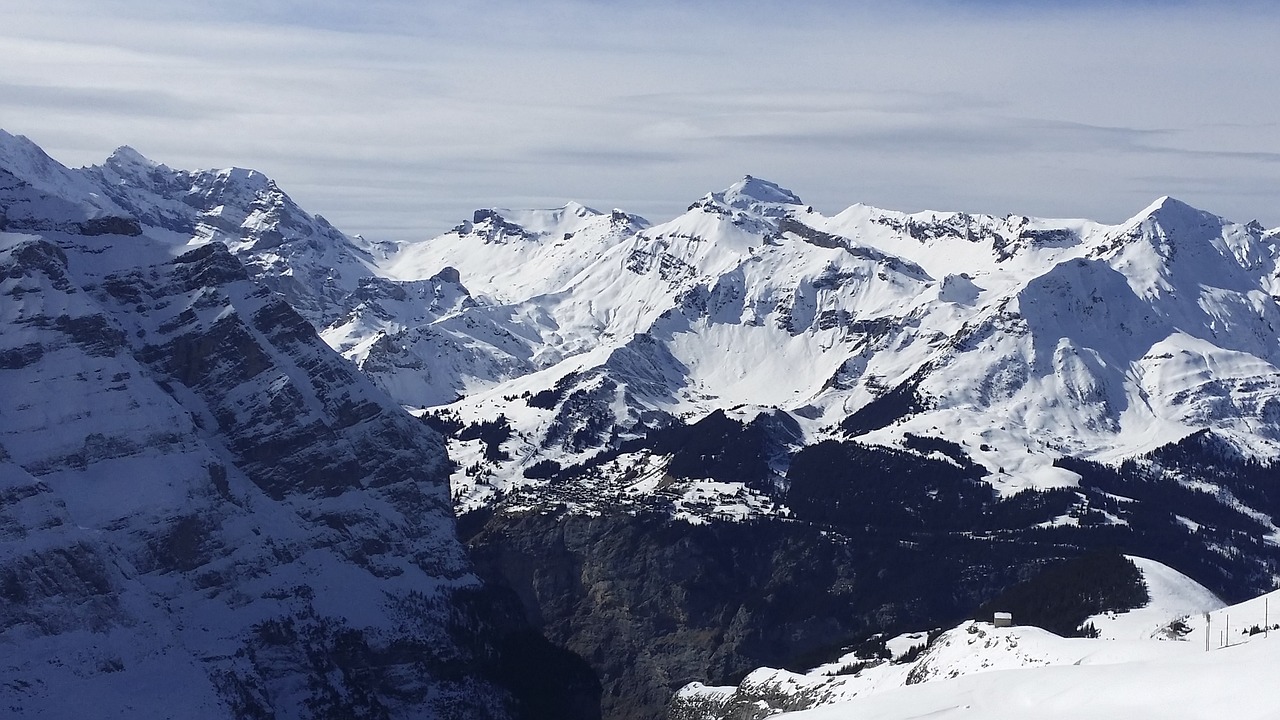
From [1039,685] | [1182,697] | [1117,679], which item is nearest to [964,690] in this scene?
[1039,685]

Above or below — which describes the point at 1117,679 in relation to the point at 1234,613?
above

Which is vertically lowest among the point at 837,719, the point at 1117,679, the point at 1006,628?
the point at 1006,628

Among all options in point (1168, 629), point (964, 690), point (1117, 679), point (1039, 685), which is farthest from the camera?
point (1168, 629)

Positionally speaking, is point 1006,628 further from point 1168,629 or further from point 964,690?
point 964,690

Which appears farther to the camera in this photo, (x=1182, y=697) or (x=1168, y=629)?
(x=1168, y=629)

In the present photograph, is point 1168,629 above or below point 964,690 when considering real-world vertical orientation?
below

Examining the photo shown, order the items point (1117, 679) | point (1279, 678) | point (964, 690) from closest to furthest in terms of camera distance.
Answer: point (1279, 678), point (1117, 679), point (964, 690)

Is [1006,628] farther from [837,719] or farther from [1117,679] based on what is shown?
[1117,679]

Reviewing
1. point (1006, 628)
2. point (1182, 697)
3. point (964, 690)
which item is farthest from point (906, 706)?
point (1006, 628)

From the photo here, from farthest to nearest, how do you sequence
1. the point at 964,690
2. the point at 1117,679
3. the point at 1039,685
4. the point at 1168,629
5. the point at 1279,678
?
the point at 1168,629, the point at 964,690, the point at 1039,685, the point at 1117,679, the point at 1279,678
